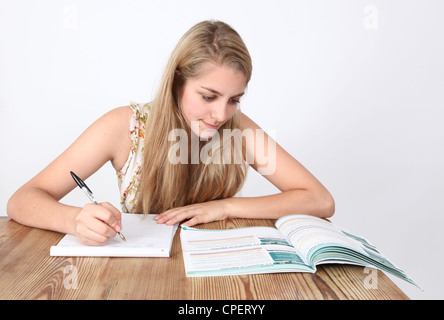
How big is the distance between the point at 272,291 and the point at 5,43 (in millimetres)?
2910

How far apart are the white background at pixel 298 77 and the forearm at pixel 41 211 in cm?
181

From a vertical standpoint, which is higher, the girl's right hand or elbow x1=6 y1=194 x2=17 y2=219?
the girl's right hand

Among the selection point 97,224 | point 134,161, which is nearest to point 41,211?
point 97,224

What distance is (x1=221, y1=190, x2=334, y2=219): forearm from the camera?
5.33 feet

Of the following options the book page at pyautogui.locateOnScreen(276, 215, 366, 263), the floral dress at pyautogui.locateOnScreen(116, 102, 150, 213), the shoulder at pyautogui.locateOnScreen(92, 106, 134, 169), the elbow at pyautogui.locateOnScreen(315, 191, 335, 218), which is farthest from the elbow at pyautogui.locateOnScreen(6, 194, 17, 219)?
the elbow at pyautogui.locateOnScreen(315, 191, 335, 218)

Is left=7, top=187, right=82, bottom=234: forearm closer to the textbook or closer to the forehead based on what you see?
the textbook

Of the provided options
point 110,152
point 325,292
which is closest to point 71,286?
point 325,292

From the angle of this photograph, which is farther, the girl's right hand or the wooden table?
the girl's right hand

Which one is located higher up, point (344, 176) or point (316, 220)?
point (316, 220)

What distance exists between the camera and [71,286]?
999 millimetres

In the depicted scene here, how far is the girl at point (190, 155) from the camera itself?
1.62m

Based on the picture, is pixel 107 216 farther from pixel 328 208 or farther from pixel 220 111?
pixel 328 208

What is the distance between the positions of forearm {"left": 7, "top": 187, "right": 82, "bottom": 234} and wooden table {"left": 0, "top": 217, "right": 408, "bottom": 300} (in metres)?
0.15
